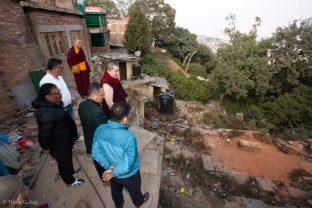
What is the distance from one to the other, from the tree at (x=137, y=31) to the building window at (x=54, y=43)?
26.9 ft

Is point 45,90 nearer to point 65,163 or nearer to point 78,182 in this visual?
point 65,163

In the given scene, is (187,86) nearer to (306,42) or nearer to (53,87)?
(306,42)

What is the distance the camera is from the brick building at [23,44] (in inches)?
177

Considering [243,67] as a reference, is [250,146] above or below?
below

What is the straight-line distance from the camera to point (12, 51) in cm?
472

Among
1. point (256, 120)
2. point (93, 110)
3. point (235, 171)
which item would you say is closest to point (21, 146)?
point (93, 110)

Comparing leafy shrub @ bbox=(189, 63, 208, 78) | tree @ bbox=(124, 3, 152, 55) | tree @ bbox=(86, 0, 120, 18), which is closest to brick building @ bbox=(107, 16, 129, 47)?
tree @ bbox=(124, 3, 152, 55)

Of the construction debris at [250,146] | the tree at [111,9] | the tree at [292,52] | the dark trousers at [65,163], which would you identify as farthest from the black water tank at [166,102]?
the tree at [111,9]

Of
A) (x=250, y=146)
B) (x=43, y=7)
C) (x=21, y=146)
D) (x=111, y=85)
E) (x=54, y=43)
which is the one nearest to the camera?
(x=111, y=85)

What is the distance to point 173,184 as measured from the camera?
395 cm

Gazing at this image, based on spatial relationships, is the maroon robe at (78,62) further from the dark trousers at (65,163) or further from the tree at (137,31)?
Answer: the tree at (137,31)

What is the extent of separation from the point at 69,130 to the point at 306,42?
732 inches

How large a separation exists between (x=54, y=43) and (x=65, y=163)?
617cm

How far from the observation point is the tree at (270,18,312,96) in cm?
1350
